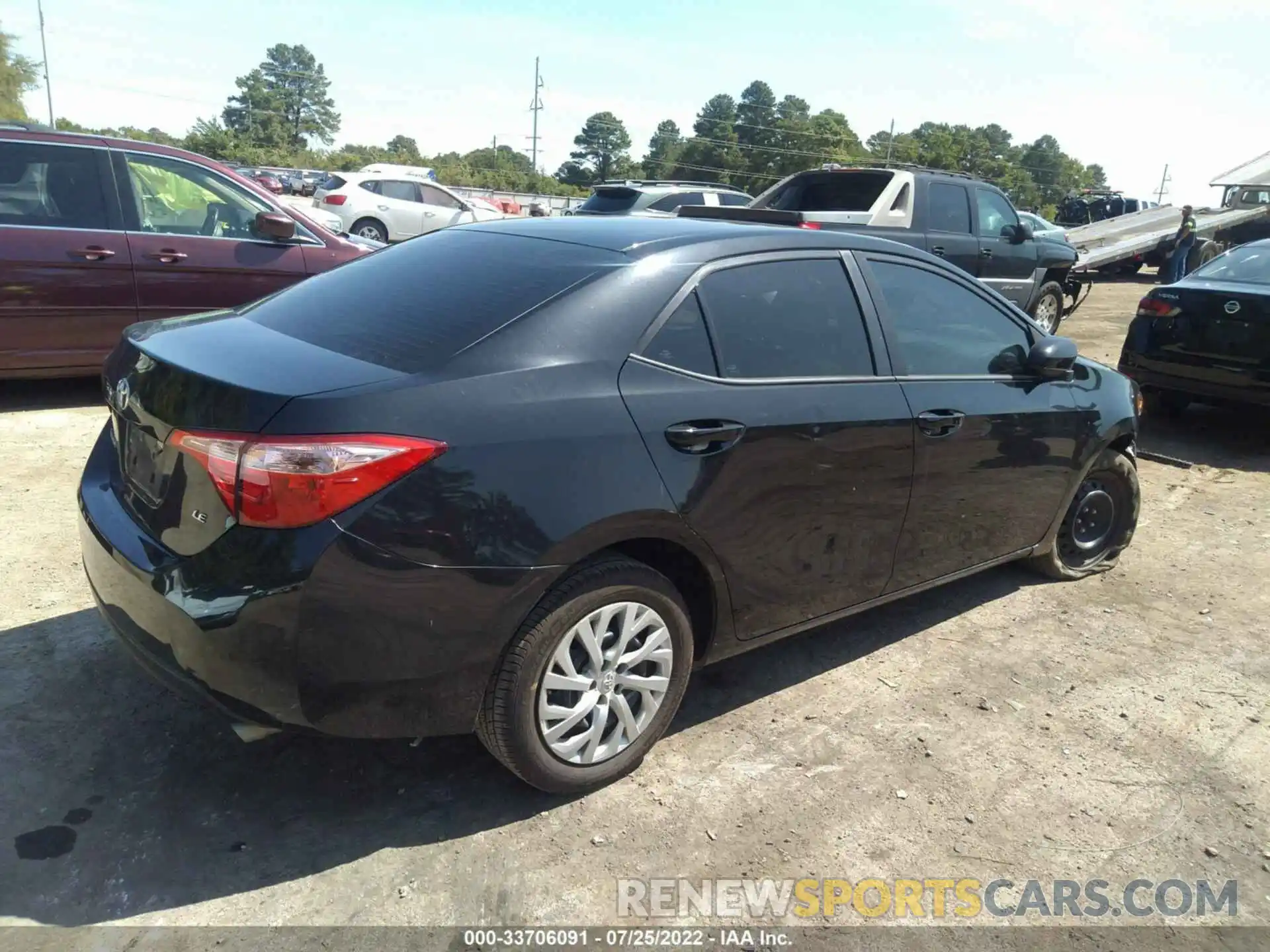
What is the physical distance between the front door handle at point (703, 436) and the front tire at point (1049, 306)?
988cm

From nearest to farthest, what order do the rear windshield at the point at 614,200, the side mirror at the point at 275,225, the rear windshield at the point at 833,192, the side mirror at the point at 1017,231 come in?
the side mirror at the point at 275,225 < the rear windshield at the point at 833,192 < the side mirror at the point at 1017,231 < the rear windshield at the point at 614,200

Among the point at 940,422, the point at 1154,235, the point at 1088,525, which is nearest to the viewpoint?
the point at 940,422

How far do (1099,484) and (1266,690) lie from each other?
1.25m

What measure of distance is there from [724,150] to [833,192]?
98755mm

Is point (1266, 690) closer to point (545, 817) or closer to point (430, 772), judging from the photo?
point (545, 817)

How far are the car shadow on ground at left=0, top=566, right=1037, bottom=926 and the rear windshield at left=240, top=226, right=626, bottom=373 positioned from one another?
1224 mm

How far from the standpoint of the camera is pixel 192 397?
247 centimetres

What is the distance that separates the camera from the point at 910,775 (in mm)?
3066

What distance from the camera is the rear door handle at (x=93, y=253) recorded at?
6.08 metres

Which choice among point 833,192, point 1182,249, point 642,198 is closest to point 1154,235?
point 1182,249

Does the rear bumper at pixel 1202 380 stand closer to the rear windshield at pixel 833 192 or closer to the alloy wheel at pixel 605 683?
the rear windshield at pixel 833 192

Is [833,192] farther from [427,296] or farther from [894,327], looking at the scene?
[427,296]

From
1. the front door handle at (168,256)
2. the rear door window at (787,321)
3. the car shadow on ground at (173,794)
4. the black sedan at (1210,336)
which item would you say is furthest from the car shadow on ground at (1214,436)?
the front door handle at (168,256)

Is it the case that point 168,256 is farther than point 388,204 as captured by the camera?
No
